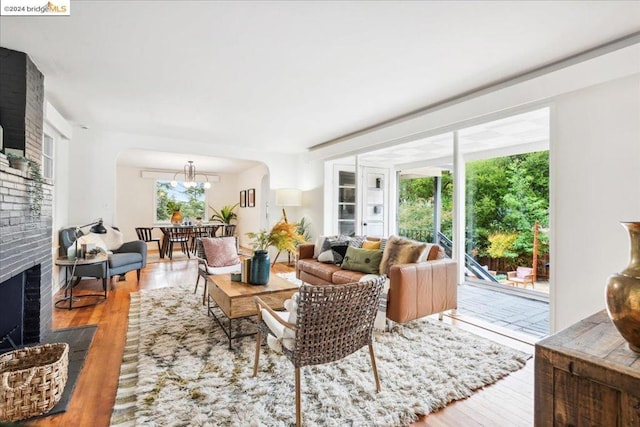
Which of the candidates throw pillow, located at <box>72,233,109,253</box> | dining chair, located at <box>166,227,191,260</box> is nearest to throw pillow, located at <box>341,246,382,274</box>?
throw pillow, located at <box>72,233,109,253</box>

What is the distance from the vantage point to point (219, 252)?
3.97 metres

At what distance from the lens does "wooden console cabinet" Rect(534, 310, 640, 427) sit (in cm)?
92

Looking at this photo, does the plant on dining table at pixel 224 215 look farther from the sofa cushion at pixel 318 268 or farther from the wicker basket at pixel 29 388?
the wicker basket at pixel 29 388

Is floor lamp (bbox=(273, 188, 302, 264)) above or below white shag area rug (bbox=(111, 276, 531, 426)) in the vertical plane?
above

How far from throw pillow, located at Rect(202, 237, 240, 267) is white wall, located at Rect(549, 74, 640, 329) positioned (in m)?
3.55

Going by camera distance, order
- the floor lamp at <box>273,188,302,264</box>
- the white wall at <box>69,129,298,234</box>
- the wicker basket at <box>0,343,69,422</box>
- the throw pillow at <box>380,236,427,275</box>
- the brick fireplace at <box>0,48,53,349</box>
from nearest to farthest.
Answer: the wicker basket at <box>0,343,69,422</box>, the brick fireplace at <box>0,48,53,349</box>, the throw pillow at <box>380,236,427,275</box>, the white wall at <box>69,129,298,234</box>, the floor lamp at <box>273,188,302,264</box>

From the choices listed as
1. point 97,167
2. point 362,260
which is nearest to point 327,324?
point 362,260

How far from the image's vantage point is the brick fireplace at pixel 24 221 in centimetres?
219

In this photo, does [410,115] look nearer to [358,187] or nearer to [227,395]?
[358,187]

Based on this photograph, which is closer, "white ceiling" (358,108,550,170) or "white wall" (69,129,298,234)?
"white ceiling" (358,108,550,170)

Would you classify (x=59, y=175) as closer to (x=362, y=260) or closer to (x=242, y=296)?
(x=242, y=296)

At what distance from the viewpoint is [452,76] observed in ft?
9.64

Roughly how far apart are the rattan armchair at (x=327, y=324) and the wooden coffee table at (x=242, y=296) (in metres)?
0.69

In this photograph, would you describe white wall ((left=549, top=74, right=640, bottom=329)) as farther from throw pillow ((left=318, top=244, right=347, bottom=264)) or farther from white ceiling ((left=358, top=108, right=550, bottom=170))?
throw pillow ((left=318, top=244, right=347, bottom=264))
